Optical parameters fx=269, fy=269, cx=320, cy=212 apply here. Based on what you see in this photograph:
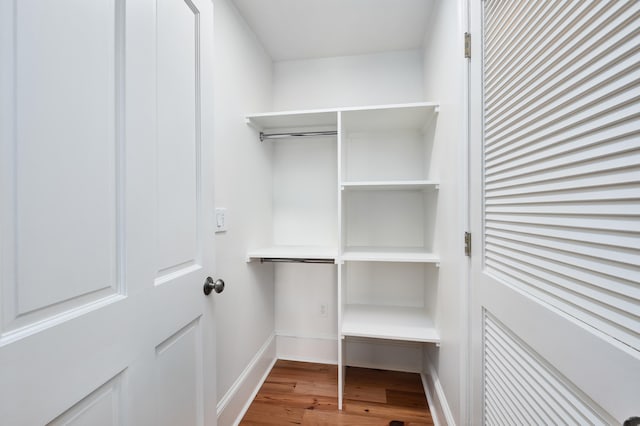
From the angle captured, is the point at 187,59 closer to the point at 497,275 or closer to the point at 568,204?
the point at 568,204

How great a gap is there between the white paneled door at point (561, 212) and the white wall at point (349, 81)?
1.15 meters

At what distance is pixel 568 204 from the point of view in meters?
0.59

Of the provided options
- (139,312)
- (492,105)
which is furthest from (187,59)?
(492,105)

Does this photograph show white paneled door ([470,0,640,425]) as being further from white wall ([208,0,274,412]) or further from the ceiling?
white wall ([208,0,274,412])

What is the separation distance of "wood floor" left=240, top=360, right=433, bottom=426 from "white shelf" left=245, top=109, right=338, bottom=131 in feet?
6.18

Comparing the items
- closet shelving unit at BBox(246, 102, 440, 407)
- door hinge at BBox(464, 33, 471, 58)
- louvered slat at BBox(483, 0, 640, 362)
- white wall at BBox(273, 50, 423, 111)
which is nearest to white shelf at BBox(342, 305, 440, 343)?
closet shelving unit at BBox(246, 102, 440, 407)

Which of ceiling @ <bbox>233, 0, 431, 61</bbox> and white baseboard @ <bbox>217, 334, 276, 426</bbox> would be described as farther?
Result: ceiling @ <bbox>233, 0, 431, 61</bbox>

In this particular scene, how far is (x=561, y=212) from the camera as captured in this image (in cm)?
61

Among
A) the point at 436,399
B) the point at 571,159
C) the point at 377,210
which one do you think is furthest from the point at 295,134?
the point at 436,399

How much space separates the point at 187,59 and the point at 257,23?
1.13m

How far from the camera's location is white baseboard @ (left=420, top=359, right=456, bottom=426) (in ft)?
4.61

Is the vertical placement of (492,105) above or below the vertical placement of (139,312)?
above

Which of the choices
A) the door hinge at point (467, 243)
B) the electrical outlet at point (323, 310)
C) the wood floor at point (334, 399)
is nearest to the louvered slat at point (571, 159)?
the door hinge at point (467, 243)

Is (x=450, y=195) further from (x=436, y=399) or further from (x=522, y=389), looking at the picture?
(x=436, y=399)
